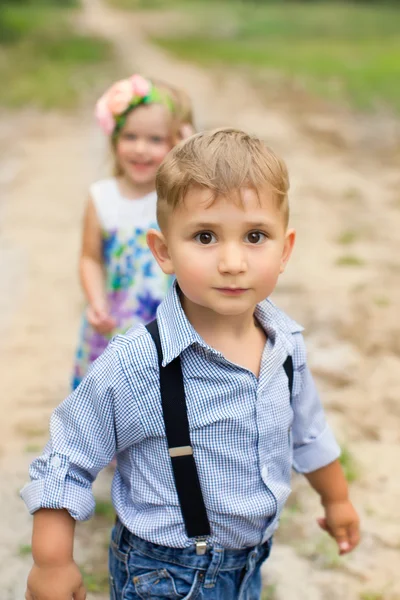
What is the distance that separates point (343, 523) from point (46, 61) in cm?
1678

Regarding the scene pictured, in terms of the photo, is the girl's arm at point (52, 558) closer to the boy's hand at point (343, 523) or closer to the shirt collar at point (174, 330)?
the shirt collar at point (174, 330)

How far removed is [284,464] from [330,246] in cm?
451

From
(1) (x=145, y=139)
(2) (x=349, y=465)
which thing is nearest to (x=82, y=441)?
(1) (x=145, y=139)

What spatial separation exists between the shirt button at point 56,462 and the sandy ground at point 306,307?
98 cm

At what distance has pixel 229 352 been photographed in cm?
187

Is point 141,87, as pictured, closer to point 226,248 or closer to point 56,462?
point 226,248

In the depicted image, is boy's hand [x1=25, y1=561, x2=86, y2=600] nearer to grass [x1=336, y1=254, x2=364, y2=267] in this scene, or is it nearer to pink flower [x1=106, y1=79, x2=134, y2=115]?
pink flower [x1=106, y1=79, x2=134, y2=115]

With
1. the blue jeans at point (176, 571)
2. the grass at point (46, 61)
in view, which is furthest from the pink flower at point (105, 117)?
the grass at point (46, 61)

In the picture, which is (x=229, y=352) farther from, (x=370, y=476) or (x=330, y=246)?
(x=330, y=246)

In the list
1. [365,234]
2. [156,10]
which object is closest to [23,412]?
[365,234]

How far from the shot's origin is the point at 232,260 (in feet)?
5.52

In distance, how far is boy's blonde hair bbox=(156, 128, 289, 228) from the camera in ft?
5.58

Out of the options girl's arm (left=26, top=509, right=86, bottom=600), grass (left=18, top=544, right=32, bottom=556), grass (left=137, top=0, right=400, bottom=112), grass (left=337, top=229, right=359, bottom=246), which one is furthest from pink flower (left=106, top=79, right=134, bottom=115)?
grass (left=137, top=0, right=400, bottom=112)

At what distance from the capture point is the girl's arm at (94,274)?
9.80ft
